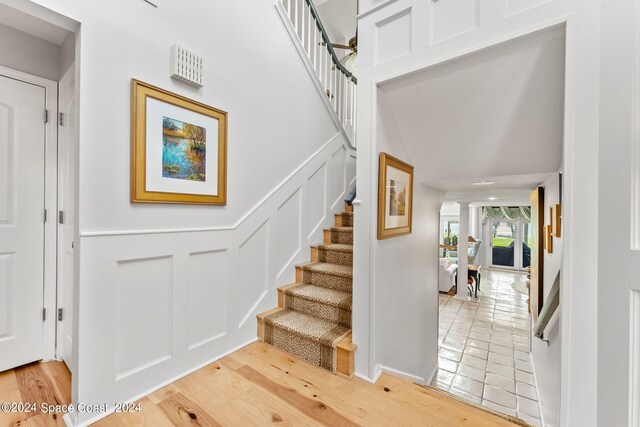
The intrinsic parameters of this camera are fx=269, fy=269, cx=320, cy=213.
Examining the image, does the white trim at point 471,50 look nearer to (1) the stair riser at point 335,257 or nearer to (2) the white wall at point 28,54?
(1) the stair riser at point 335,257

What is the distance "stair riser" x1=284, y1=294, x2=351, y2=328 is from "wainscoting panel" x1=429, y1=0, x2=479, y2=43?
1.98 metres

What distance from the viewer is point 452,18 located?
60.6 inches

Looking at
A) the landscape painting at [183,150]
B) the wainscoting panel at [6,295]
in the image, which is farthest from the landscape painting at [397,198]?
the wainscoting panel at [6,295]

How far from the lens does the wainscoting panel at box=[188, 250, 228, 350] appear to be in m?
1.88

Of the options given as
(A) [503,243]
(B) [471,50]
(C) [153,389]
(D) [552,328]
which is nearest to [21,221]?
(C) [153,389]

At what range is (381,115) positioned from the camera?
1889mm

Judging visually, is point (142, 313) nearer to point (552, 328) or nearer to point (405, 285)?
point (405, 285)

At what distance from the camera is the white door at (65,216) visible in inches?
76.4

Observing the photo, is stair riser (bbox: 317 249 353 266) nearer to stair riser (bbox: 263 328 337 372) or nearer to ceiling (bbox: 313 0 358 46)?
stair riser (bbox: 263 328 337 372)

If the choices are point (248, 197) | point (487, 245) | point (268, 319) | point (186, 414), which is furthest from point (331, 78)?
point (487, 245)

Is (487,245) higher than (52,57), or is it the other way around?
(52,57)

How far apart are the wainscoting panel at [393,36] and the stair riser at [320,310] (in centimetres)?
189

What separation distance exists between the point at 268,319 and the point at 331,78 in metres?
3.11

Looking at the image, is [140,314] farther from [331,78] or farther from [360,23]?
[331,78]
